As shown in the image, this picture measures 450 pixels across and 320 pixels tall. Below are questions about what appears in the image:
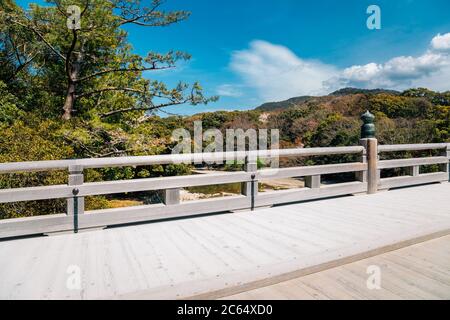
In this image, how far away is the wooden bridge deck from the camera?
2354 millimetres

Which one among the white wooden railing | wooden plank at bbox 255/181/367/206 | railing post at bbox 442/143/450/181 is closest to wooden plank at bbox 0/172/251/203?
the white wooden railing

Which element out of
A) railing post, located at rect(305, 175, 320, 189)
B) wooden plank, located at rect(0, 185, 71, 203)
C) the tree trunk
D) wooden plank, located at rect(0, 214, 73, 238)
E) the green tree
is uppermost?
the green tree

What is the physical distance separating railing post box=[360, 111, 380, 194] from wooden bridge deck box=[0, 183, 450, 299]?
4.25 feet

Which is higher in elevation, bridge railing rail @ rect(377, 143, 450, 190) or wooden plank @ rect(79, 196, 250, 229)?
bridge railing rail @ rect(377, 143, 450, 190)

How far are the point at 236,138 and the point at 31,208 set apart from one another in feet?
77.6

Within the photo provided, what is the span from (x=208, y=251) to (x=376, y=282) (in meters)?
1.42

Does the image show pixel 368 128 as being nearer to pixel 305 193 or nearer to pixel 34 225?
pixel 305 193

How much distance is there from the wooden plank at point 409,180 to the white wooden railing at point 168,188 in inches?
1.9

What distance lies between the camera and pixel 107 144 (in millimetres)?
10117

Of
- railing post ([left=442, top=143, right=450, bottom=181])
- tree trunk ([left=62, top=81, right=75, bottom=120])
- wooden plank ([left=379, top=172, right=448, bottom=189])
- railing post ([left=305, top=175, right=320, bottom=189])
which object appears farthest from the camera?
tree trunk ([left=62, top=81, right=75, bottom=120])

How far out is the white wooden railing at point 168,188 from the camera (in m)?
3.48

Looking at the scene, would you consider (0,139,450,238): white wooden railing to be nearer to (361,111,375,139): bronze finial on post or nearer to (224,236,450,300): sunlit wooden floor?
(361,111,375,139): bronze finial on post

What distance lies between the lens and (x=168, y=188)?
4133 millimetres

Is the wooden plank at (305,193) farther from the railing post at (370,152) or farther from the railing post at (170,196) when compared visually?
the railing post at (170,196)
